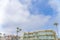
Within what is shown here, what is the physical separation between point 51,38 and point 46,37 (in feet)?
11.4

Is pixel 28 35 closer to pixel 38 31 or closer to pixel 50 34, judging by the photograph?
pixel 38 31

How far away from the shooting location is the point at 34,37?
107 m

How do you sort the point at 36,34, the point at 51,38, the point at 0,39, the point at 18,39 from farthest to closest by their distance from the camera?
the point at 0,39 < the point at 18,39 < the point at 36,34 < the point at 51,38

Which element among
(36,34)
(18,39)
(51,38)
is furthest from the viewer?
(18,39)

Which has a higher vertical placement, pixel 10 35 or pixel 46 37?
pixel 10 35

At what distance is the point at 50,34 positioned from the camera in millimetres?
100500

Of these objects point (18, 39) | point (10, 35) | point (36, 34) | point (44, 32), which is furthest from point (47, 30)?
point (10, 35)

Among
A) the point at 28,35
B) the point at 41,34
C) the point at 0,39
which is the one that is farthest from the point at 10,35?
the point at 41,34

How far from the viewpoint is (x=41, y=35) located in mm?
103875

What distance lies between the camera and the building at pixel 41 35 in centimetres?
9981

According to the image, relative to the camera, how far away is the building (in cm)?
9981

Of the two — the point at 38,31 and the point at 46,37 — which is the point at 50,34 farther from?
the point at 38,31

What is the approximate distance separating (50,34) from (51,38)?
2779 mm

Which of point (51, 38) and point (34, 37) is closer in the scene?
point (51, 38)
